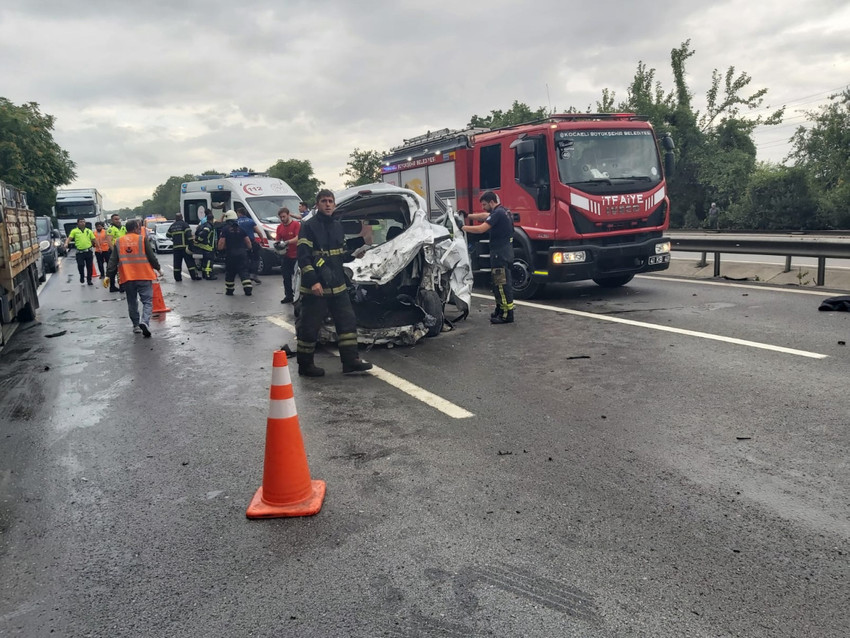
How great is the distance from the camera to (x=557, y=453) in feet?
14.1

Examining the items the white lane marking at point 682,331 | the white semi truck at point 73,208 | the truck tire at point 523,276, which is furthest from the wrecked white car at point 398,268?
the white semi truck at point 73,208

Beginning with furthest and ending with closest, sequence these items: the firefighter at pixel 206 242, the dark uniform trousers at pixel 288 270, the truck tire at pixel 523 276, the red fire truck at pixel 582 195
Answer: the firefighter at pixel 206 242, the dark uniform trousers at pixel 288 270, the truck tire at pixel 523 276, the red fire truck at pixel 582 195

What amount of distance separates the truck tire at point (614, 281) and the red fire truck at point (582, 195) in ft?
3.92

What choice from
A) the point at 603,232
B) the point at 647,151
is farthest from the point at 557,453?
the point at 647,151

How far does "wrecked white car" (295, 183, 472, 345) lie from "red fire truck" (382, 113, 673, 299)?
146 cm

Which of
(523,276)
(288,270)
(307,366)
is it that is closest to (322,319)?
(307,366)

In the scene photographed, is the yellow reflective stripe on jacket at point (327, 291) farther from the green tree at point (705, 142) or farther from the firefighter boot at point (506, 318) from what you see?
the green tree at point (705, 142)

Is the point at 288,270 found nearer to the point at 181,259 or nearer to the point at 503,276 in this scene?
the point at 503,276

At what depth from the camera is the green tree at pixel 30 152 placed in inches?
1566

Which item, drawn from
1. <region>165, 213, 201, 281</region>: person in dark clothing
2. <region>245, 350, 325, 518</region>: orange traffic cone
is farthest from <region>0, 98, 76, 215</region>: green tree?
<region>245, 350, 325, 518</region>: orange traffic cone

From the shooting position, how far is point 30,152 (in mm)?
41719

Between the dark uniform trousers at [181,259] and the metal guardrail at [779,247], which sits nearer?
the metal guardrail at [779,247]

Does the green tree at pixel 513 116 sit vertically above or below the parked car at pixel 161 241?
above

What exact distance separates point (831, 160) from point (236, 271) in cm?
3537
